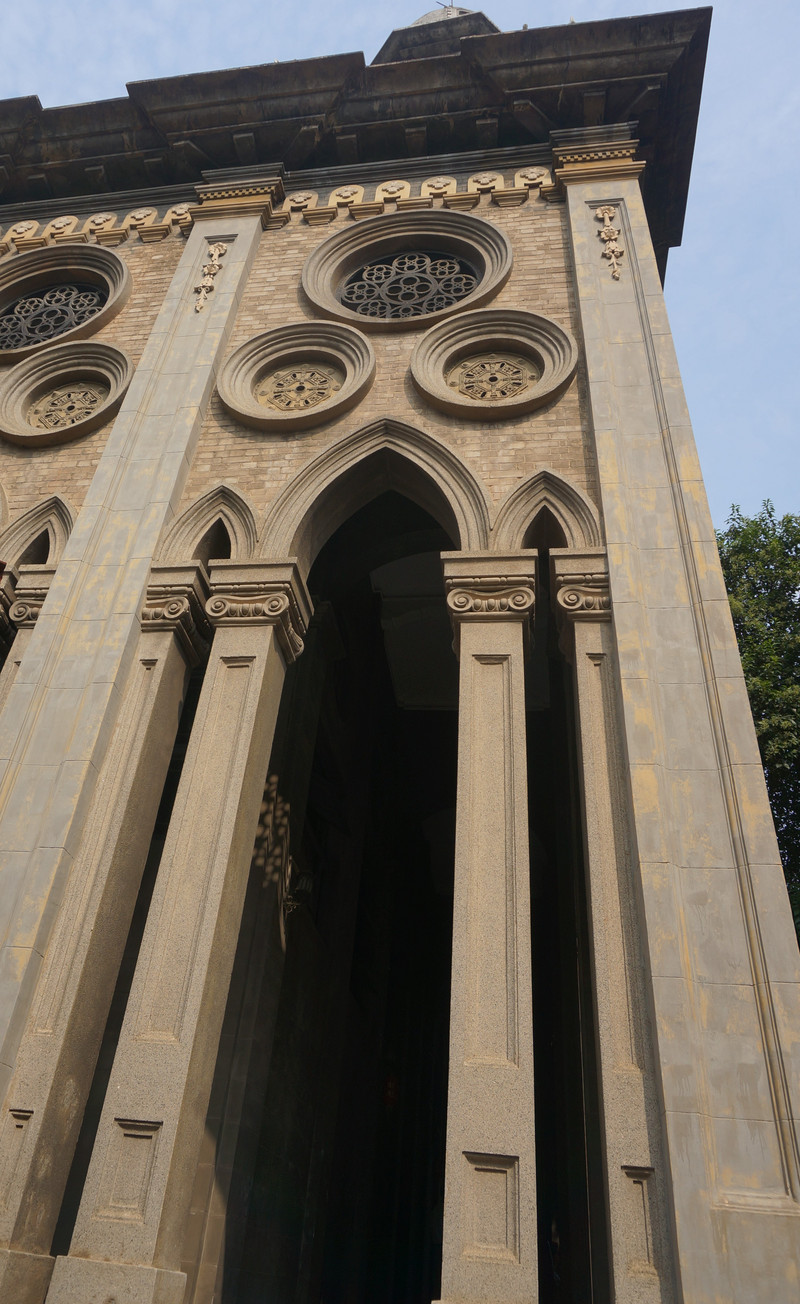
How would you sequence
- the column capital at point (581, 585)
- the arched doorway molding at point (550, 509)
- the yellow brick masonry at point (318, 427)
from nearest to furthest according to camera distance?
the column capital at point (581, 585) → the arched doorway molding at point (550, 509) → the yellow brick masonry at point (318, 427)

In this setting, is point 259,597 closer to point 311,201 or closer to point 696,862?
point 696,862

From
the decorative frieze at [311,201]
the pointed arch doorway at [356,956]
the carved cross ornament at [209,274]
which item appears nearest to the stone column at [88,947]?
the pointed arch doorway at [356,956]

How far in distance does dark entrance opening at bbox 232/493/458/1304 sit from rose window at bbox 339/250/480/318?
2165mm

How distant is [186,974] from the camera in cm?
586

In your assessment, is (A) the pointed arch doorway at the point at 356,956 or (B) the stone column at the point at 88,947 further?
(A) the pointed arch doorway at the point at 356,956

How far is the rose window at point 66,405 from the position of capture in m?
9.97

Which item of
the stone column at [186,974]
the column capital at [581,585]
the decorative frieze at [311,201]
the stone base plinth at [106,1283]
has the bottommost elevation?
the stone base plinth at [106,1283]

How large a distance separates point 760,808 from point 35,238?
12.0 m

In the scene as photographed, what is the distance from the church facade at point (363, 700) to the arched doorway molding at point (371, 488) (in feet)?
0.13

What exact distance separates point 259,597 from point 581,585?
8.90 ft

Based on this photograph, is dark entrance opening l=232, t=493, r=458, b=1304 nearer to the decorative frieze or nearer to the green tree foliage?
the decorative frieze

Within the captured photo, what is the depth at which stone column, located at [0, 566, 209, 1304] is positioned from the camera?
5289 millimetres

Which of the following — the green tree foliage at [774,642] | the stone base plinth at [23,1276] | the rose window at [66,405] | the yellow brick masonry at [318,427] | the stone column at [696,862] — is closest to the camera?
the stone column at [696,862]

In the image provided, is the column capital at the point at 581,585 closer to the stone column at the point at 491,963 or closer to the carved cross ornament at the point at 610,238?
the stone column at the point at 491,963
